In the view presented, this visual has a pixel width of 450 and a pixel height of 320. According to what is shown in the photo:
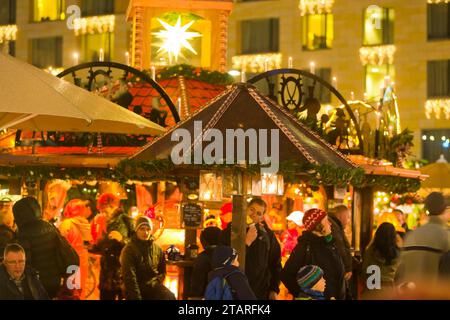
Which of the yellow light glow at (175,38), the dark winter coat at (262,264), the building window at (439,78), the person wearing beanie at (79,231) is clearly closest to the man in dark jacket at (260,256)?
the dark winter coat at (262,264)

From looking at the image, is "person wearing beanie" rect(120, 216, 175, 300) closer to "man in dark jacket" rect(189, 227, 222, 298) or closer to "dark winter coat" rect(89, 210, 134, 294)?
"man in dark jacket" rect(189, 227, 222, 298)

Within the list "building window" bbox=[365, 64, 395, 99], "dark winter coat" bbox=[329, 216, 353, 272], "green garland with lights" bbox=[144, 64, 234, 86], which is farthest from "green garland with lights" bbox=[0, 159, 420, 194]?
"building window" bbox=[365, 64, 395, 99]

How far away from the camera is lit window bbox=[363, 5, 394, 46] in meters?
39.0

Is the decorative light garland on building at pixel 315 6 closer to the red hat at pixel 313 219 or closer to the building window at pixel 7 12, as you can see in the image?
the building window at pixel 7 12

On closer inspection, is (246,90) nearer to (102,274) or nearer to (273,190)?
(273,190)

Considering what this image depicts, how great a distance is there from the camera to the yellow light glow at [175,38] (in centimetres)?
1897

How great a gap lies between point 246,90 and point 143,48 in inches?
321

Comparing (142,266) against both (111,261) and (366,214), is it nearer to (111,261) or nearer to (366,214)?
(111,261)

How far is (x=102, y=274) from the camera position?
1388cm

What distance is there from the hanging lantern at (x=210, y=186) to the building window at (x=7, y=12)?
119 feet

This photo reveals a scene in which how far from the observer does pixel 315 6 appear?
39.9 m

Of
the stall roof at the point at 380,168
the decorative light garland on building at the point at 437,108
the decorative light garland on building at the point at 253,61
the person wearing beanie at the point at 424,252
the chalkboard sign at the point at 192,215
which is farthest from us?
the decorative light garland on building at the point at 253,61

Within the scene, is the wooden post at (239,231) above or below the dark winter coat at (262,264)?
above

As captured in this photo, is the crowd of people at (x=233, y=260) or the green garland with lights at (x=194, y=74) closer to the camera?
the crowd of people at (x=233, y=260)
